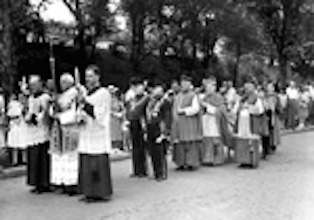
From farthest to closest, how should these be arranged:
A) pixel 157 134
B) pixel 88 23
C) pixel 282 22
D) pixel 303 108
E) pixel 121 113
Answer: pixel 282 22
pixel 88 23
pixel 303 108
pixel 121 113
pixel 157 134

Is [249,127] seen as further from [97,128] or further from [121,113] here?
[97,128]

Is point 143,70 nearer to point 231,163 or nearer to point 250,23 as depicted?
point 250,23

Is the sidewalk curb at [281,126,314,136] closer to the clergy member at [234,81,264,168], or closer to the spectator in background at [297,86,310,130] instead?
the spectator in background at [297,86,310,130]

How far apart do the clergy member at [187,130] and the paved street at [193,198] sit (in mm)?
310

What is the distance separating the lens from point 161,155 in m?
10.8

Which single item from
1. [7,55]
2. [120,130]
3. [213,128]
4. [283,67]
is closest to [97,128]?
[213,128]

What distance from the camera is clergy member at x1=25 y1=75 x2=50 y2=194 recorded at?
9.69m

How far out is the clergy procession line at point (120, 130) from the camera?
8898 mm

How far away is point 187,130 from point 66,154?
3.41 m

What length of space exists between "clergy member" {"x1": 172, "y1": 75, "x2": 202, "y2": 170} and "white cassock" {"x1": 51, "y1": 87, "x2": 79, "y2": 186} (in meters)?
3.24

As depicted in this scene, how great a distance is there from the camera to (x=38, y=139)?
9789mm

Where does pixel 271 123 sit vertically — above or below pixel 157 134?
above

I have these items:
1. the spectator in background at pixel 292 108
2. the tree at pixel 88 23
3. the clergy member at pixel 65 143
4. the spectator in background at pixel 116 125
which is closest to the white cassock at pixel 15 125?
the clergy member at pixel 65 143

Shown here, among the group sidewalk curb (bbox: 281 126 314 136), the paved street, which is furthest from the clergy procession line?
sidewalk curb (bbox: 281 126 314 136)
